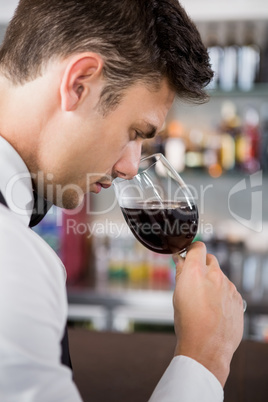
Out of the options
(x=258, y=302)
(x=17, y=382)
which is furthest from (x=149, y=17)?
(x=258, y=302)

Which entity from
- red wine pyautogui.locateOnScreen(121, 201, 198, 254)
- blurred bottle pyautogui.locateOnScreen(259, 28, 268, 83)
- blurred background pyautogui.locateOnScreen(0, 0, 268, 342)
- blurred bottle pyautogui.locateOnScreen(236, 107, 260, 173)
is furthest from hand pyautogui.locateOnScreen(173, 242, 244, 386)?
blurred bottle pyautogui.locateOnScreen(259, 28, 268, 83)

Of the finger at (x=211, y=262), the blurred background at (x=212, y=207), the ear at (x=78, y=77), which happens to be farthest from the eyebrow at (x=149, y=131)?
the blurred background at (x=212, y=207)

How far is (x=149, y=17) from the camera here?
35.6 inches

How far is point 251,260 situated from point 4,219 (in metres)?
2.18

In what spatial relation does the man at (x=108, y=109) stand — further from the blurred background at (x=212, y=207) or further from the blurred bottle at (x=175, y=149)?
the blurred bottle at (x=175, y=149)

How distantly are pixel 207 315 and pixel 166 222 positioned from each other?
10.8 inches

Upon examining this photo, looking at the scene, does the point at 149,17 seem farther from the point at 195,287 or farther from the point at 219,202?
the point at 219,202

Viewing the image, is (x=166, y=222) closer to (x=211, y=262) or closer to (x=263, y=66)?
(x=211, y=262)

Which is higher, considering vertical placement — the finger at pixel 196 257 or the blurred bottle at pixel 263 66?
the blurred bottle at pixel 263 66

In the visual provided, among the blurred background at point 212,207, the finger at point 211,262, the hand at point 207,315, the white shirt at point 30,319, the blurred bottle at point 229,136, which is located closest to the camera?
the white shirt at point 30,319

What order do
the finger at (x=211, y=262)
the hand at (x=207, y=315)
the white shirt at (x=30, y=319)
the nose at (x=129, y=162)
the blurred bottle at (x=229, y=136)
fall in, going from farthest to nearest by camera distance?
the blurred bottle at (x=229, y=136) → the nose at (x=129, y=162) → the finger at (x=211, y=262) → the hand at (x=207, y=315) → the white shirt at (x=30, y=319)

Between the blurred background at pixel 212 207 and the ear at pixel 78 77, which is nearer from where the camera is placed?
the ear at pixel 78 77

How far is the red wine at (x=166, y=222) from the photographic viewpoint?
3.41ft

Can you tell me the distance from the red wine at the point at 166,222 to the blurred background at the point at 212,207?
1437 mm
